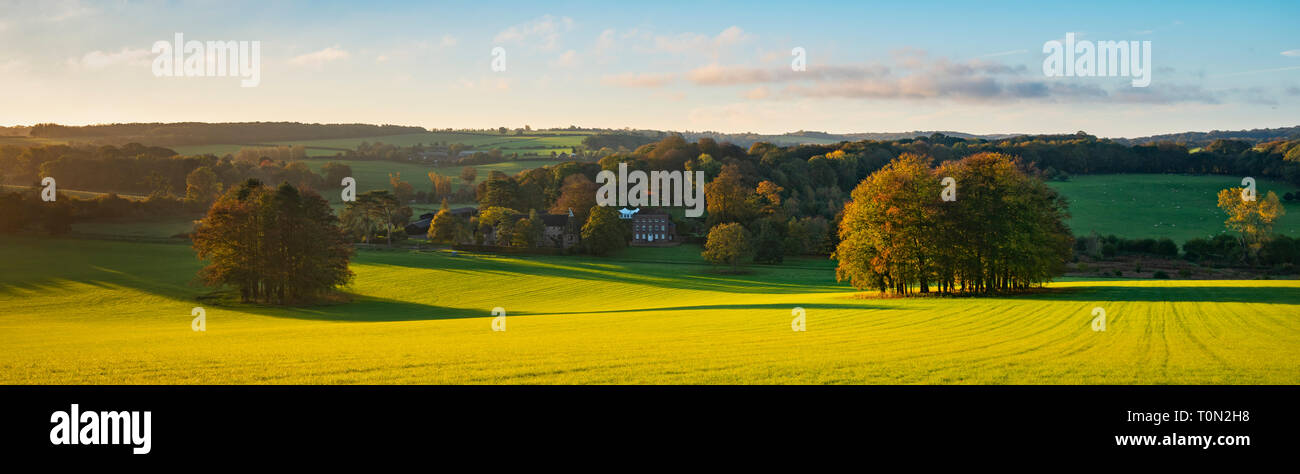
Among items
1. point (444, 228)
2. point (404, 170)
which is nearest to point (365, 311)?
point (444, 228)

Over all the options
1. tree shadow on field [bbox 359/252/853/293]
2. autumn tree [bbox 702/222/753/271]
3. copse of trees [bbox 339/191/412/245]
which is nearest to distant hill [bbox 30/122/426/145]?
copse of trees [bbox 339/191/412/245]

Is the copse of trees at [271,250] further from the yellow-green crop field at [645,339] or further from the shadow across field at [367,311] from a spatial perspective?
the yellow-green crop field at [645,339]

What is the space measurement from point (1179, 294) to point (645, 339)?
3404 centimetres

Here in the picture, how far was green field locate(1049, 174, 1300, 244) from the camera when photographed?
11019 centimetres

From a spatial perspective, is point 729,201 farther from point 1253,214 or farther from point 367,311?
point 367,311

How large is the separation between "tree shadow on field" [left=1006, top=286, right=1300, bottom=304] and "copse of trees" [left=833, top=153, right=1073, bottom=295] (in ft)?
9.27

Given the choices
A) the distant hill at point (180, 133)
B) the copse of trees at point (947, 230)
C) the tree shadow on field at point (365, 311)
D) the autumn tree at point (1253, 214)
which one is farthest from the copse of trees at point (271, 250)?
the distant hill at point (180, 133)

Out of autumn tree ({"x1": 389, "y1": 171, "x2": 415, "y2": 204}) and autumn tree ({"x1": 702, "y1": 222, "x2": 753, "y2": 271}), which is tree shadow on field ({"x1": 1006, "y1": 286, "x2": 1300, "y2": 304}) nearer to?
autumn tree ({"x1": 702, "y1": 222, "x2": 753, "y2": 271})

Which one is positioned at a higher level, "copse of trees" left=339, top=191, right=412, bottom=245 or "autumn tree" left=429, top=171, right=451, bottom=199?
"autumn tree" left=429, top=171, right=451, bottom=199

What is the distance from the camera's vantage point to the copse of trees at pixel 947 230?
150 feet

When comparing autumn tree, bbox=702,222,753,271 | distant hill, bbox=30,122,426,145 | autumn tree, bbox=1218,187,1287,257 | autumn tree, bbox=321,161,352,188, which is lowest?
autumn tree, bbox=702,222,753,271

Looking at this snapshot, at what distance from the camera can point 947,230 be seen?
152ft
